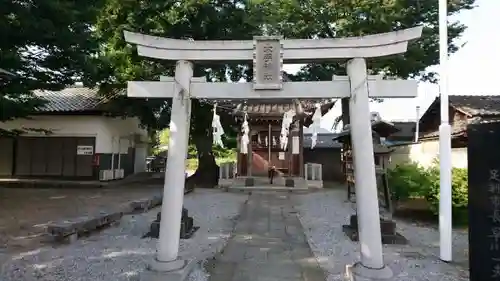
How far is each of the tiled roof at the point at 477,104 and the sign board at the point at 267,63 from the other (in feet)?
45.6

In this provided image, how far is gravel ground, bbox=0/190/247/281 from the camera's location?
19.2 ft

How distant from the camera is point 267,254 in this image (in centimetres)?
729

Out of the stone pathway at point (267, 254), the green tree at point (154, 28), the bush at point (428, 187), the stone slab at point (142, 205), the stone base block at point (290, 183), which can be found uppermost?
the green tree at point (154, 28)

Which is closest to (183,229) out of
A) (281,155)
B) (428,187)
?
(428,187)

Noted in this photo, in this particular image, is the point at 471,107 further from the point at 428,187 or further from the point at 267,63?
the point at 267,63

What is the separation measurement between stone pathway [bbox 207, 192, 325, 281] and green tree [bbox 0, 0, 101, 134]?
7.39m

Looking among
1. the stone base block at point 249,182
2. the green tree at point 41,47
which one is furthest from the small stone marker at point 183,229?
the stone base block at point 249,182

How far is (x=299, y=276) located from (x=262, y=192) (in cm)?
1292

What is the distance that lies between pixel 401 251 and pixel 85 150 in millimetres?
18314

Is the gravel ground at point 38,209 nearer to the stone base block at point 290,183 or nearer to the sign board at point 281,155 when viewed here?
the stone base block at point 290,183

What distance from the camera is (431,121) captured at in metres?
22.1

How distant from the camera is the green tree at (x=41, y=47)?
34.2 feet

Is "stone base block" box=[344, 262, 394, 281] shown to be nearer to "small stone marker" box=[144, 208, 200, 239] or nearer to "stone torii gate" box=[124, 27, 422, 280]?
"stone torii gate" box=[124, 27, 422, 280]

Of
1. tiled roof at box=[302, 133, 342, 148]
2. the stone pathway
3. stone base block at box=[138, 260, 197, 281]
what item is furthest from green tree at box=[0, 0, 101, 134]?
tiled roof at box=[302, 133, 342, 148]
